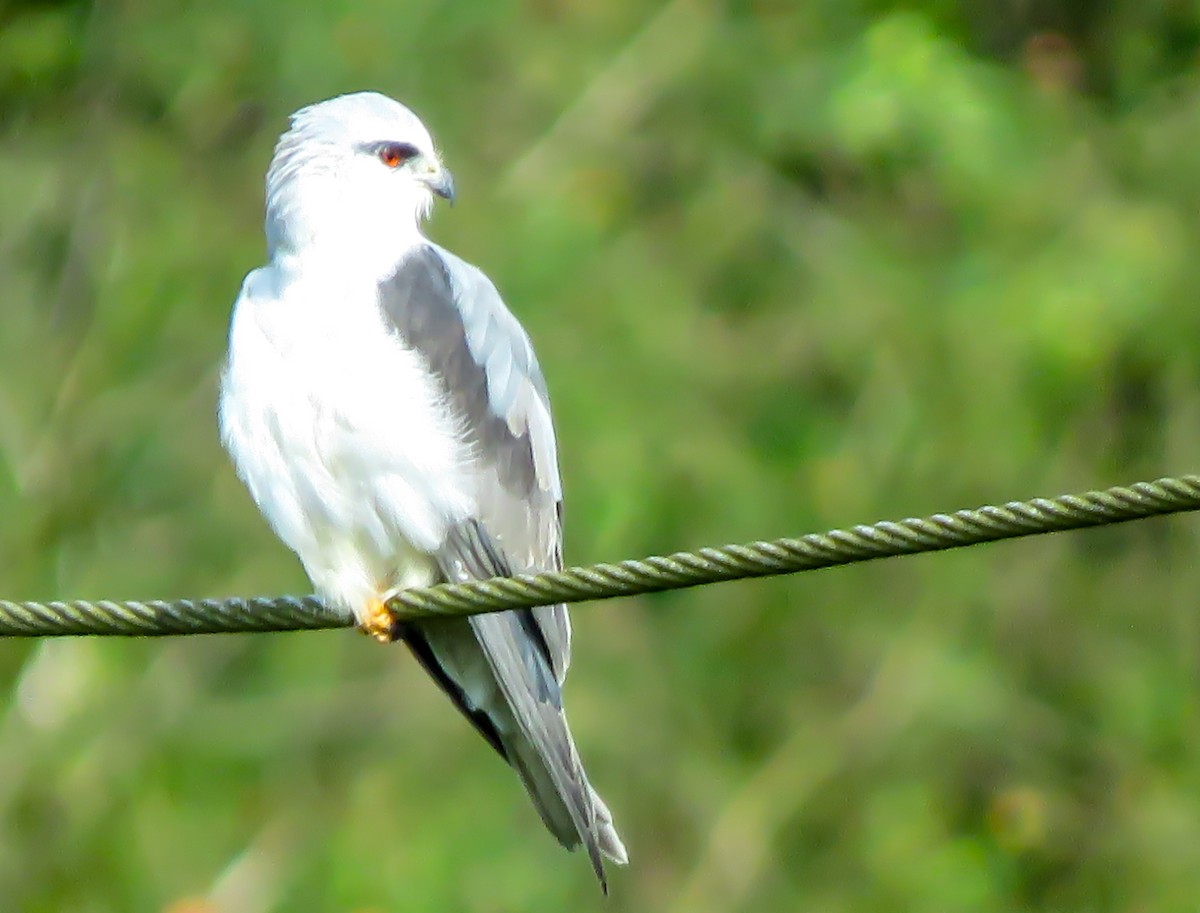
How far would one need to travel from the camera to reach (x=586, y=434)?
8.52m

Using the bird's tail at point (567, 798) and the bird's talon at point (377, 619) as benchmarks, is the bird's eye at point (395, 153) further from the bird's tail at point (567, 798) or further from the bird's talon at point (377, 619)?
the bird's tail at point (567, 798)

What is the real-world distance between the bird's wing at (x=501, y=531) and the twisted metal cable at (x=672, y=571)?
Answer: 1.71ft

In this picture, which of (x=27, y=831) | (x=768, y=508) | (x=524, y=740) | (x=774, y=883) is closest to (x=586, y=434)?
(x=768, y=508)

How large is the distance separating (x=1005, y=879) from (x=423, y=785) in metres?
2.96

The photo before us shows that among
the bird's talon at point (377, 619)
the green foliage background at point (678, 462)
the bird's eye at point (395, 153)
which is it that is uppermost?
the bird's eye at point (395, 153)

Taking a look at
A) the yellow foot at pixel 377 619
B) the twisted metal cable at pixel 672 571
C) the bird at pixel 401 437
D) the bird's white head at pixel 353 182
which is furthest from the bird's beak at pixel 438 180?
the twisted metal cable at pixel 672 571

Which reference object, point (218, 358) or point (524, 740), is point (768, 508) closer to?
point (218, 358)

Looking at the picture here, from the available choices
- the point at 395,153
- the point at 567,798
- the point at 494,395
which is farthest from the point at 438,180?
the point at 567,798

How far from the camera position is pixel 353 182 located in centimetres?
463

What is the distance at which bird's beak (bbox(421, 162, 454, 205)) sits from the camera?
495 centimetres

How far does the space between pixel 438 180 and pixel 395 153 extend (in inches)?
5.7

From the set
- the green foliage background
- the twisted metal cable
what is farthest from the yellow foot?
the green foliage background

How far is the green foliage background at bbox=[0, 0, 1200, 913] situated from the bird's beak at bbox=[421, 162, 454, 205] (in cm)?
331

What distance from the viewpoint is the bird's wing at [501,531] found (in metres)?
4.34
